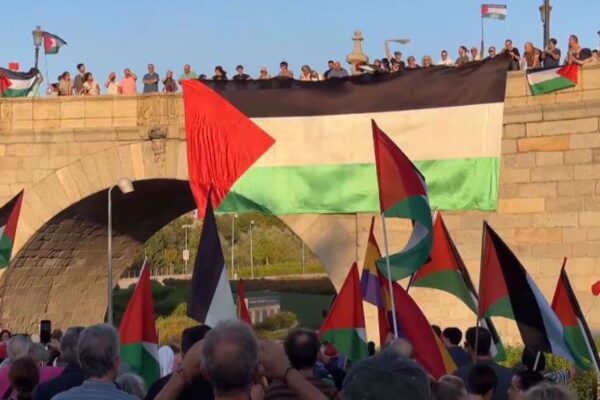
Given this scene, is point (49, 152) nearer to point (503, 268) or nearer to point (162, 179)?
point (162, 179)

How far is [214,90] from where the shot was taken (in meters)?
16.3

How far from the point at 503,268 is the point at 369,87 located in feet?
28.7

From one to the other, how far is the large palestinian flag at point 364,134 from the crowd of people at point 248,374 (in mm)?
7789

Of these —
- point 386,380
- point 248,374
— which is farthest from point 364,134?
point 386,380

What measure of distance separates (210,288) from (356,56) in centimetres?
1147

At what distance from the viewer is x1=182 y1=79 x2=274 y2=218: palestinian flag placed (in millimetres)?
15953

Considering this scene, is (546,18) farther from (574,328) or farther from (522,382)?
(522,382)

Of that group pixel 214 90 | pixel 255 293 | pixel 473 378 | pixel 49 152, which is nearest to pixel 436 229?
pixel 473 378

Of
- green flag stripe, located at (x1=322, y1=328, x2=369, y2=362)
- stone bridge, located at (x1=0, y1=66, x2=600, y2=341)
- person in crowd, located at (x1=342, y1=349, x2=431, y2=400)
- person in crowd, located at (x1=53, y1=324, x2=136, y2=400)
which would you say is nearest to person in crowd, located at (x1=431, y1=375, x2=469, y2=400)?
person in crowd, located at (x1=53, y1=324, x2=136, y2=400)

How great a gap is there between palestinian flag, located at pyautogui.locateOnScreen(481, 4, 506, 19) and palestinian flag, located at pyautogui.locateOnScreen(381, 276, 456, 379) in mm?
10911

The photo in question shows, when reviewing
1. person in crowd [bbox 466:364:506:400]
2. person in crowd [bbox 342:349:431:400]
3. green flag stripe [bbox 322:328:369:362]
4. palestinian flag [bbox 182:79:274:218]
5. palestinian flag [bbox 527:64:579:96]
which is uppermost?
palestinian flag [bbox 527:64:579:96]

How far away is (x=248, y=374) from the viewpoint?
3400 mm

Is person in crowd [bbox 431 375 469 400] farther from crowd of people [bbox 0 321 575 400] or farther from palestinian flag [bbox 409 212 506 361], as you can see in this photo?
palestinian flag [bbox 409 212 506 361]

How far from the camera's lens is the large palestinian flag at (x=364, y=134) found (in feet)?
49.8
